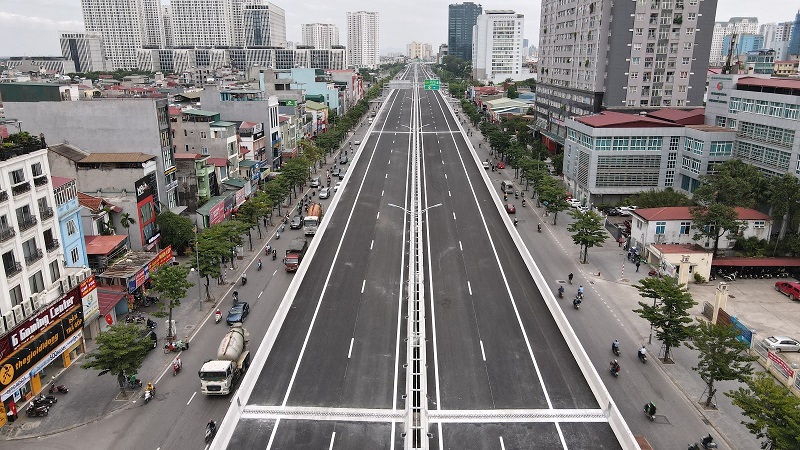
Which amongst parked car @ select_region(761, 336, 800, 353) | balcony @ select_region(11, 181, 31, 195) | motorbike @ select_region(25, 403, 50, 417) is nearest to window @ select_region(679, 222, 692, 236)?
parked car @ select_region(761, 336, 800, 353)

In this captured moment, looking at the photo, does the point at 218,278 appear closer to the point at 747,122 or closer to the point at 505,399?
the point at 505,399

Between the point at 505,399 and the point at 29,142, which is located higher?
the point at 29,142

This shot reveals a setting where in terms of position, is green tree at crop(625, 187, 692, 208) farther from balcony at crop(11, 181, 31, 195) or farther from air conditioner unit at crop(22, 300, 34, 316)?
air conditioner unit at crop(22, 300, 34, 316)

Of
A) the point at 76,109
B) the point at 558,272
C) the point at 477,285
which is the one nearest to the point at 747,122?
the point at 558,272

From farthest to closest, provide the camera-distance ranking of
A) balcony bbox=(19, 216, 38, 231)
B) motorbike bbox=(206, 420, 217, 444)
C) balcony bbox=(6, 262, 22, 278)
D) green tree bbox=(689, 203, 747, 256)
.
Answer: green tree bbox=(689, 203, 747, 256), balcony bbox=(19, 216, 38, 231), balcony bbox=(6, 262, 22, 278), motorbike bbox=(206, 420, 217, 444)

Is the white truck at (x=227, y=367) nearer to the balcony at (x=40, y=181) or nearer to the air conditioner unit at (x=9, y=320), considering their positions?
the air conditioner unit at (x=9, y=320)

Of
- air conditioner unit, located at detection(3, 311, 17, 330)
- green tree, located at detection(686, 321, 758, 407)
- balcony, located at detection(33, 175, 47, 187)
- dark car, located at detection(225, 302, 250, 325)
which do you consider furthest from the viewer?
dark car, located at detection(225, 302, 250, 325)
